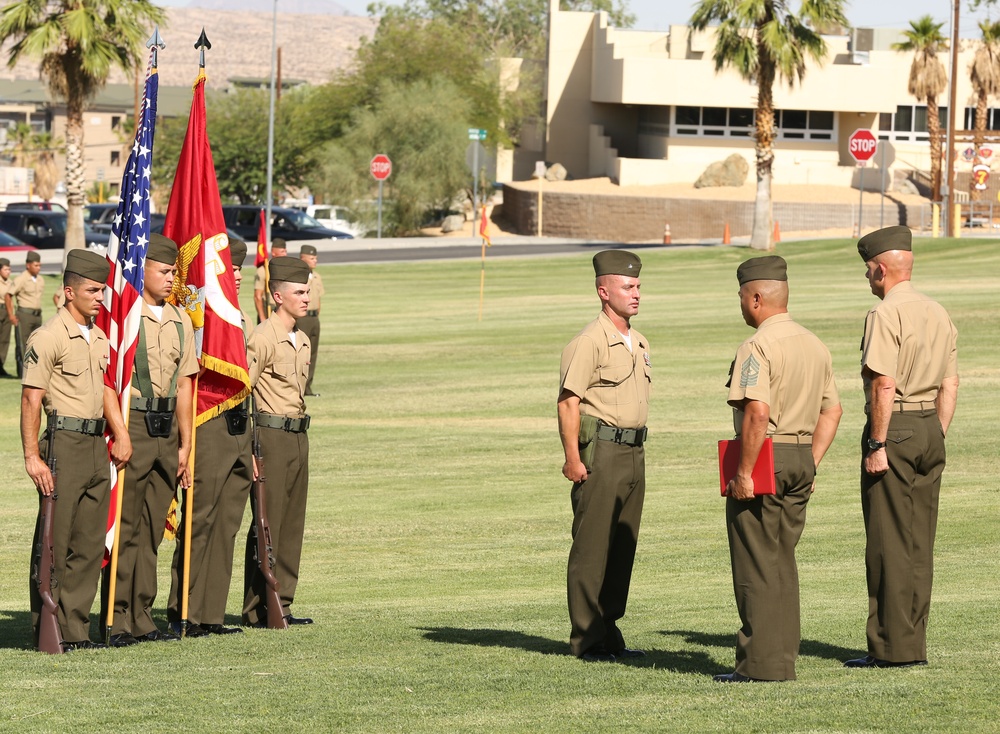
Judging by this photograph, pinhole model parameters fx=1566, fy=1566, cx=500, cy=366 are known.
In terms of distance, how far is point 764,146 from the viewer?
47000 mm

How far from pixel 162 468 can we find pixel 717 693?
3.61 meters

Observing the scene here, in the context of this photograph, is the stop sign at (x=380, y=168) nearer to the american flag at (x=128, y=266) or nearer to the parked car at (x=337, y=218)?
the parked car at (x=337, y=218)

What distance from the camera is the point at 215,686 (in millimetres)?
7238

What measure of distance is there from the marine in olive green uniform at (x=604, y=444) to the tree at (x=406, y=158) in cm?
5227

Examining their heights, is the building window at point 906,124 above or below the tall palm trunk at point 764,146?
above

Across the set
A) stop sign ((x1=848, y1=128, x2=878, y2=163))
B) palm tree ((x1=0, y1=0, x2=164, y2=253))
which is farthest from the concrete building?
palm tree ((x1=0, y1=0, x2=164, y2=253))

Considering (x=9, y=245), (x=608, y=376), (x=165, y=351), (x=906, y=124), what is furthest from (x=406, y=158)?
(x=608, y=376)

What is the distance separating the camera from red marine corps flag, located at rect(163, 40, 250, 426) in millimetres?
9148

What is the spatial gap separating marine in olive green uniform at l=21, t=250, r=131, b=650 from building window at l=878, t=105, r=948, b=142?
61.2 metres

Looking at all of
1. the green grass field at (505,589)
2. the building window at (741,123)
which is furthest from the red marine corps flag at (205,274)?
the building window at (741,123)

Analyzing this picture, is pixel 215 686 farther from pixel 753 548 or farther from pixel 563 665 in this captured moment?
pixel 753 548

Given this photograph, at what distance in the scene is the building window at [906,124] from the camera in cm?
6631

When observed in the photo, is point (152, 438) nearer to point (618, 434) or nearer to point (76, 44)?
point (618, 434)

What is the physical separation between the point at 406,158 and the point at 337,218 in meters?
5.03
